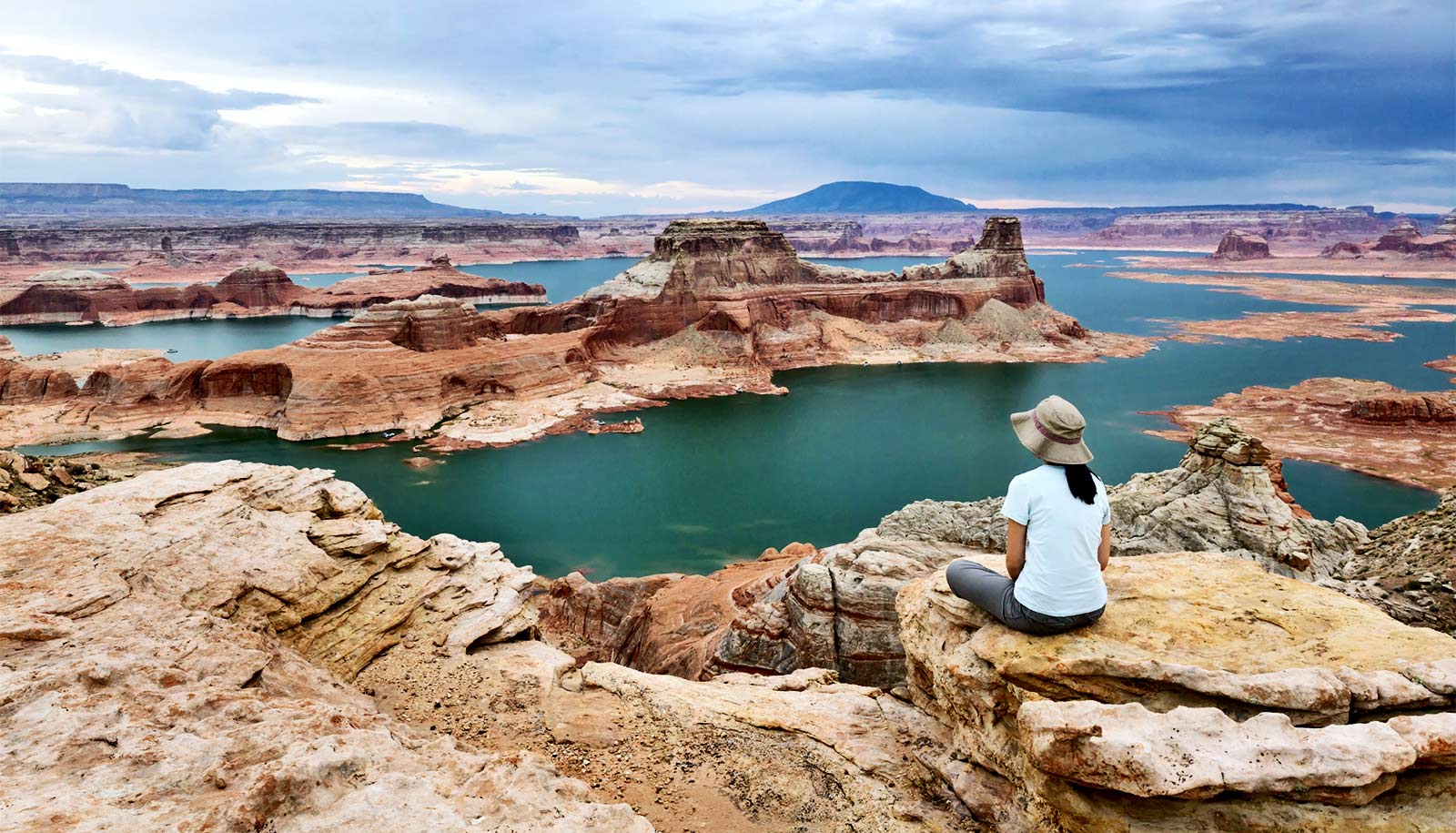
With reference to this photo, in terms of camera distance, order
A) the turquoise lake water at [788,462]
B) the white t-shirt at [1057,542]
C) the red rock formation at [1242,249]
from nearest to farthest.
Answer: the white t-shirt at [1057,542] < the turquoise lake water at [788,462] < the red rock formation at [1242,249]

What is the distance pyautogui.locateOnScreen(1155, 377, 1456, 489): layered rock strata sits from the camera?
29859 mm

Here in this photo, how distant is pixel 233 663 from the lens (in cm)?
641

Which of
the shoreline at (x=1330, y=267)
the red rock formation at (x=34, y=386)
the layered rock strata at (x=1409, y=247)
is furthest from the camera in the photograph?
the layered rock strata at (x=1409, y=247)

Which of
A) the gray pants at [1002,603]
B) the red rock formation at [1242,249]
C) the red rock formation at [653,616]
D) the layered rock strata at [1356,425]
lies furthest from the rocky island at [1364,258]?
the gray pants at [1002,603]

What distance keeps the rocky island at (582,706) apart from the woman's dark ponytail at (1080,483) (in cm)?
100

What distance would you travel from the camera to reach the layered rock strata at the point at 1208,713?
13.5 ft

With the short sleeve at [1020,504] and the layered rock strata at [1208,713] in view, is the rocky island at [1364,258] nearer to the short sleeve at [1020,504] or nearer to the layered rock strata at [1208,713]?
the layered rock strata at [1208,713]

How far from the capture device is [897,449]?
3297cm

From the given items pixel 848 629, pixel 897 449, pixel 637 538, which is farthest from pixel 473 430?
pixel 848 629

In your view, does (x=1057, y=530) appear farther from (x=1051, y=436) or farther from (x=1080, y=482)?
(x=1051, y=436)

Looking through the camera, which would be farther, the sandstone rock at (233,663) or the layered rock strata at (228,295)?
the layered rock strata at (228,295)

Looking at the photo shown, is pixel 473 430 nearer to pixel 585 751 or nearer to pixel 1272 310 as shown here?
pixel 585 751

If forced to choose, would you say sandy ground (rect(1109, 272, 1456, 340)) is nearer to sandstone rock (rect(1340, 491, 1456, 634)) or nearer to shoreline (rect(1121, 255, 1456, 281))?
shoreline (rect(1121, 255, 1456, 281))

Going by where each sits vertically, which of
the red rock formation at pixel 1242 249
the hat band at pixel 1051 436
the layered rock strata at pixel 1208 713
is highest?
the red rock formation at pixel 1242 249
